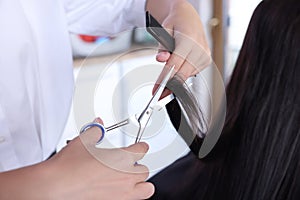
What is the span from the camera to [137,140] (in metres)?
0.59

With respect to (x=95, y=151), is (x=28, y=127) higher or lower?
lower

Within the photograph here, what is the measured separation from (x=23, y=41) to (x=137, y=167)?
41cm

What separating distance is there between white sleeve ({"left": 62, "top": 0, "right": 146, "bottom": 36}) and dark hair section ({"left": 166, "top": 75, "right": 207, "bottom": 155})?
0.31m

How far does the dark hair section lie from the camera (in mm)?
659

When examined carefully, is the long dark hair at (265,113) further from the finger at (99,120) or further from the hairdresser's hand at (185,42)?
the finger at (99,120)

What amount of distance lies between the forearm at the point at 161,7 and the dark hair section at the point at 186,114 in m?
0.22

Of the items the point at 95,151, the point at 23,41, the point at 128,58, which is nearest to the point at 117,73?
the point at 128,58

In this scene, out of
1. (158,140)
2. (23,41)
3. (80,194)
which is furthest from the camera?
(23,41)

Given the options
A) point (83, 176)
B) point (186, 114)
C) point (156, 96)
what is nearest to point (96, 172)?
point (83, 176)

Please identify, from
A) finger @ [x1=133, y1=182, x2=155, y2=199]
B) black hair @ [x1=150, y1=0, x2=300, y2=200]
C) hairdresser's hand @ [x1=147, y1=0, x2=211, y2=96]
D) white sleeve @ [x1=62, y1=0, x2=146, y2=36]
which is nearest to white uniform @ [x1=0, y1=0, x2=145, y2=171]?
white sleeve @ [x1=62, y1=0, x2=146, y2=36]

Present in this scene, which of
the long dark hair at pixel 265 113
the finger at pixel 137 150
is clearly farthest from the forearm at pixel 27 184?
the long dark hair at pixel 265 113

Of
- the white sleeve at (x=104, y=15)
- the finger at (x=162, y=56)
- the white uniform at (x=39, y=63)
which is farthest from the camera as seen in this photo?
the white sleeve at (x=104, y=15)

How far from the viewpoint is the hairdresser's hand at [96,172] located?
51 cm

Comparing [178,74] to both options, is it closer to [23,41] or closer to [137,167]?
[137,167]
